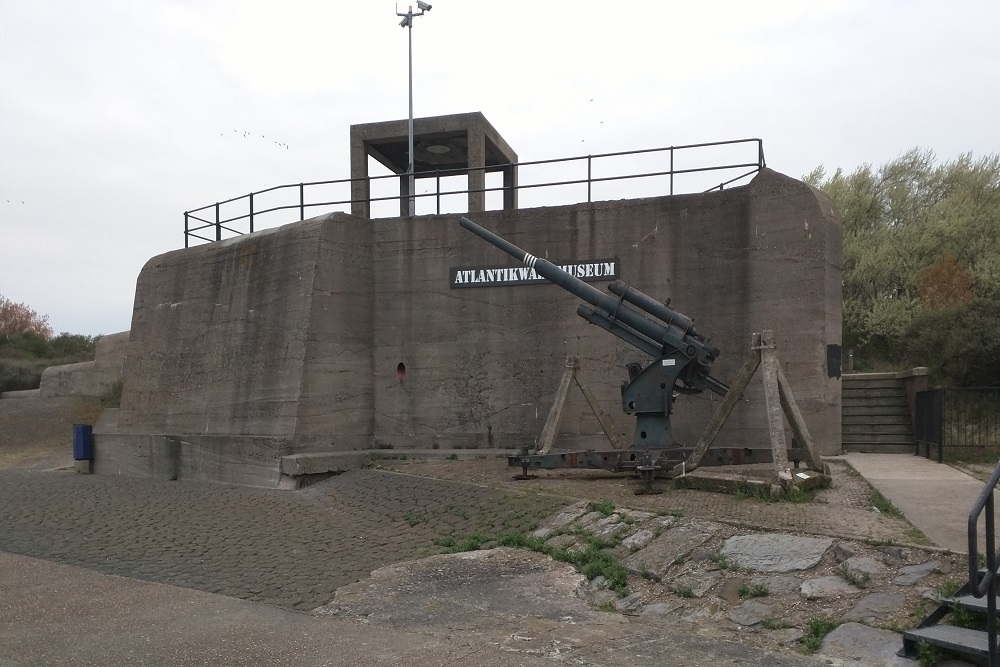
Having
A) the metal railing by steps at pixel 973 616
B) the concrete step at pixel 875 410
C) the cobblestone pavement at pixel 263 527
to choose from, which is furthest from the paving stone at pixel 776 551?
the concrete step at pixel 875 410

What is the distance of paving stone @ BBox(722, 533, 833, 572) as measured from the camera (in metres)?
6.55

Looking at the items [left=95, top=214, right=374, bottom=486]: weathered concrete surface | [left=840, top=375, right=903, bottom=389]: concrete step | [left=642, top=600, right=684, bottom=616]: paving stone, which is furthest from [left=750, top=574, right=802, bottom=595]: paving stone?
[left=840, top=375, right=903, bottom=389]: concrete step

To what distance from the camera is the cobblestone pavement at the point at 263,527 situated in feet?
26.4

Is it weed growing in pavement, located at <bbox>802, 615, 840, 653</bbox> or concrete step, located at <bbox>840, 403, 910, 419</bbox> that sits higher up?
concrete step, located at <bbox>840, 403, 910, 419</bbox>

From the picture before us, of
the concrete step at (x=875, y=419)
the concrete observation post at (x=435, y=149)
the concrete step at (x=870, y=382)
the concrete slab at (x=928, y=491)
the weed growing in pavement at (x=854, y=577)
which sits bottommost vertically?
the weed growing in pavement at (x=854, y=577)

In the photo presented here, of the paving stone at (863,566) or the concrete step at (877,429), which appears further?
the concrete step at (877,429)

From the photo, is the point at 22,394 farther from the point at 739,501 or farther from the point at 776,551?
the point at 776,551

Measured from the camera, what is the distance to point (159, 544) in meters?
9.64

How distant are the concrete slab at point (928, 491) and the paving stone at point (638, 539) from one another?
2456 mm

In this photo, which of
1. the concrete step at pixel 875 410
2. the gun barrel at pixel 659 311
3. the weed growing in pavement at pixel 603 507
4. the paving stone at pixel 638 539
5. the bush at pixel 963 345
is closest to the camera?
the paving stone at pixel 638 539

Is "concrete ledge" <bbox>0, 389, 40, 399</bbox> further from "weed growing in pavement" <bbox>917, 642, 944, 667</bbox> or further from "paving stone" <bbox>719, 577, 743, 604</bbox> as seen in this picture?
"weed growing in pavement" <bbox>917, 642, 944, 667</bbox>

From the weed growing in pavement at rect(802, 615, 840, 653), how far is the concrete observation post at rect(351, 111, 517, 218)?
1306 centimetres

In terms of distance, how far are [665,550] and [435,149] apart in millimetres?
15432

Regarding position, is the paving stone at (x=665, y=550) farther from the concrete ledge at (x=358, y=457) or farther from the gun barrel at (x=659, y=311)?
the concrete ledge at (x=358, y=457)
